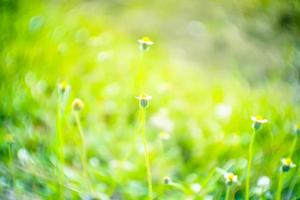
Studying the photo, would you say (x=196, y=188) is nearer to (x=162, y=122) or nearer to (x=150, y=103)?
(x=162, y=122)

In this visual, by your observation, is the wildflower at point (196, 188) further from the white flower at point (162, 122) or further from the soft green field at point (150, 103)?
the white flower at point (162, 122)

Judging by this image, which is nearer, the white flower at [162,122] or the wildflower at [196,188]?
the wildflower at [196,188]

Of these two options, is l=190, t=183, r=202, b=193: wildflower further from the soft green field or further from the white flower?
the white flower

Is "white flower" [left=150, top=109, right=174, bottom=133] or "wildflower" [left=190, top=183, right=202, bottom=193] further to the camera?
"white flower" [left=150, top=109, right=174, bottom=133]

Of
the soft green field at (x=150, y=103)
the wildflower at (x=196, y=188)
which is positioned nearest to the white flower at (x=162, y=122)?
the soft green field at (x=150, y=103)

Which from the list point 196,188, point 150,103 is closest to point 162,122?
point 150,103

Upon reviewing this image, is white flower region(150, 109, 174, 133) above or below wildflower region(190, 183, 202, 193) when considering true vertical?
below

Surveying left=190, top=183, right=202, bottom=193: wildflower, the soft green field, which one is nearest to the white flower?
the soft green field

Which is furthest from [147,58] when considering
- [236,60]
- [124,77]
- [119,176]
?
[119,176]
